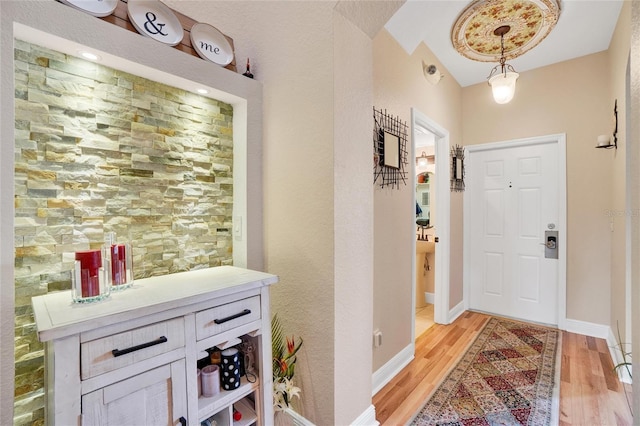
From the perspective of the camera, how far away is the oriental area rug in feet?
5.83

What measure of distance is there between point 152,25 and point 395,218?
6.43 feet

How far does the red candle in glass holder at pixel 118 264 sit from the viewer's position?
1.19 meters

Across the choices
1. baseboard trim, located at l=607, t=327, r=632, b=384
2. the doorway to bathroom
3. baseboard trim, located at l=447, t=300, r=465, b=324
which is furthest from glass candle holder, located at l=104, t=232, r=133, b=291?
baseboard trim, located at l=447, t=300, r=465, b=324

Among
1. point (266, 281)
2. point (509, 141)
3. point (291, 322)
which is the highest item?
point (509, 141)

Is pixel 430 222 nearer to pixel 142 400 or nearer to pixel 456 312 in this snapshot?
pixel 456 312

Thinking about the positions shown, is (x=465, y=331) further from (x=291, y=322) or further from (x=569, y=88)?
(x=569, y=88)

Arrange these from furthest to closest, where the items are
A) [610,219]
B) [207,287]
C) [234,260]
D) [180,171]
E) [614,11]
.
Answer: [610,219], [614,11], [234,260], [180,171], [207,287]

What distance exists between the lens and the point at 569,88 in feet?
9.85

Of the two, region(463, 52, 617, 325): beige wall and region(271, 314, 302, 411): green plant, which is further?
region(463, 52, 617, 325): beige wall

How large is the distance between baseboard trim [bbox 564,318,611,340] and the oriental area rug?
0.85ft

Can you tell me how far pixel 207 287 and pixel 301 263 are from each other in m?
0.51

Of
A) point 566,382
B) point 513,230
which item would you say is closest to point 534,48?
point 513,230

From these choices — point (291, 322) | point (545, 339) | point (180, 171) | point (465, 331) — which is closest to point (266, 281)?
point (291, 322)

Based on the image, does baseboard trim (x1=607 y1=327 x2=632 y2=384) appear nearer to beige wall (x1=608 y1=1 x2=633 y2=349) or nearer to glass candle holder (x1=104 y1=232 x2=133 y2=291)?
beige wall (x1=608 y1=1 x2=633 y2=349)
